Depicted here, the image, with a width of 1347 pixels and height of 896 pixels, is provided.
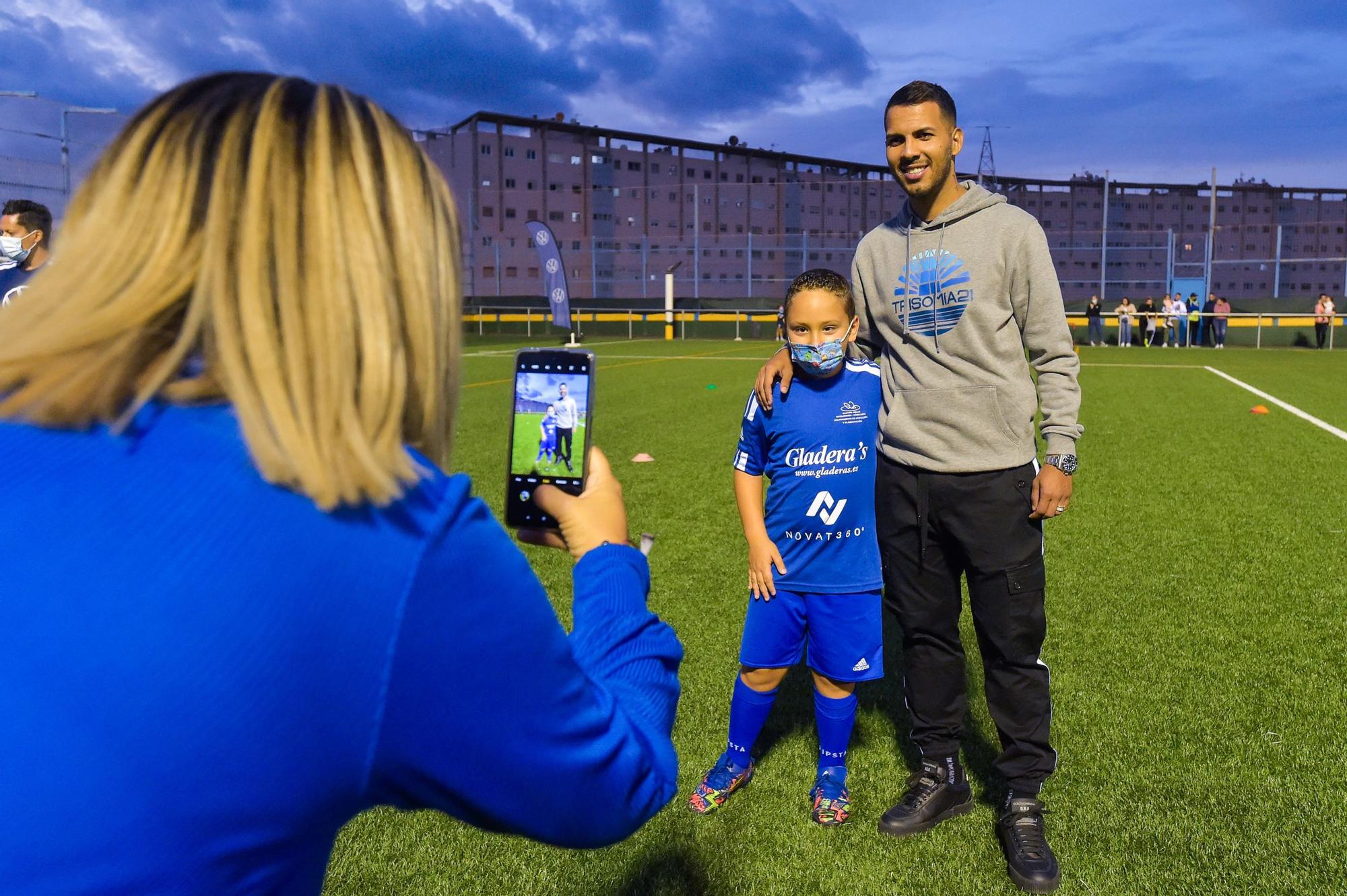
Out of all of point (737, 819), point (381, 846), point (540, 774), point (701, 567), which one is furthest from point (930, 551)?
point (701, 567)

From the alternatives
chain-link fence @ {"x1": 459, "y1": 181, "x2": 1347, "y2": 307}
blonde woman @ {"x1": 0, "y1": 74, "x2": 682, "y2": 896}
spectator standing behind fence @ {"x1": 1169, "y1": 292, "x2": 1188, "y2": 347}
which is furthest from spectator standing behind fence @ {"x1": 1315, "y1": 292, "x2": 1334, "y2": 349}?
blonde woman @ {"x1": 0, "y1": 74, "x2": 682, "y2": 896}

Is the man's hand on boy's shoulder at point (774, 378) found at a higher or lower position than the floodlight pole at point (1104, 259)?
lower

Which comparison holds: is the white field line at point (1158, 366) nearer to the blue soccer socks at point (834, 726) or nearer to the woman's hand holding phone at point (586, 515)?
the blue soccer socks at point (834, 726)

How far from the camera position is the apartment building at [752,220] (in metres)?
41.7

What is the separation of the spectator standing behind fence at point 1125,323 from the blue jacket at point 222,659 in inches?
1284

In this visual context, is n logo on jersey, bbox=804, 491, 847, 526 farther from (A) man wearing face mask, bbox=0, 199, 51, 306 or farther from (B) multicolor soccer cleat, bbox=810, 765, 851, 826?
(A) man wearing face mask, bbox=0, 199, 51, 306

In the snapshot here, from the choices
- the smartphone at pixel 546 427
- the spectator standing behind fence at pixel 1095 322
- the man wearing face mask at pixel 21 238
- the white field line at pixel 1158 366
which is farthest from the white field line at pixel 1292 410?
the spectator standing behind fence at pixel 1095 322

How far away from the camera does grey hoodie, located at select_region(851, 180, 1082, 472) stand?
9.39 feet

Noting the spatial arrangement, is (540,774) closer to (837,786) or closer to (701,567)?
(837,786)

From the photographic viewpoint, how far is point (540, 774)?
92cm

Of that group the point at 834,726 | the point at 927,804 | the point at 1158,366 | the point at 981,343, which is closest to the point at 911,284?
the point at 981,343

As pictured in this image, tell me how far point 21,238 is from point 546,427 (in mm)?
8584

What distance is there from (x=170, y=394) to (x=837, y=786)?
2778 mm

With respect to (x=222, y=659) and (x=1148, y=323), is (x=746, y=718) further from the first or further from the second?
(x=1148, y=323)
